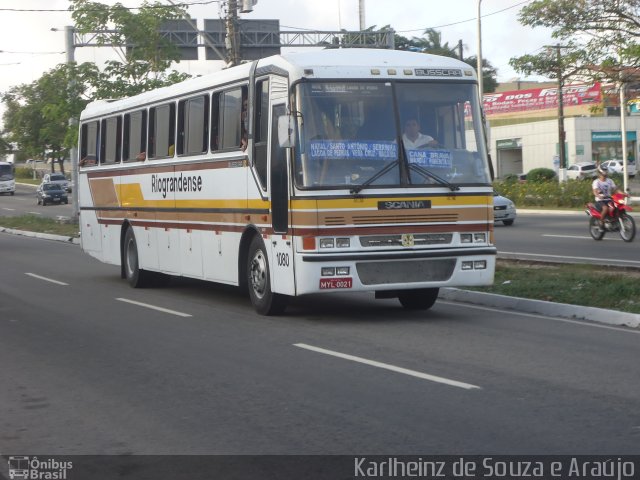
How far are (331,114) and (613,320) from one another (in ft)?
13.5

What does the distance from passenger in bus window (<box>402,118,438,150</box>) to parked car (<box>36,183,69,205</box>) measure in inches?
2313

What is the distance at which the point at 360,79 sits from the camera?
43.5ft

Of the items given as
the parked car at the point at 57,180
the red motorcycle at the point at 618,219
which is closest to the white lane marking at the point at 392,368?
the red motorcycle at the point at 618,219

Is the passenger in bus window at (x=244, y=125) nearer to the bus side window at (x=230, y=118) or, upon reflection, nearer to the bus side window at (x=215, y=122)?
the bus side window at (x=230, y=118)

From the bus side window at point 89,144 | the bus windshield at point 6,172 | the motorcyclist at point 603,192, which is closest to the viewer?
the bus side window at point 89,144

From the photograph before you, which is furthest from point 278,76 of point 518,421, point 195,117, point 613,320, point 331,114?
point 518,421

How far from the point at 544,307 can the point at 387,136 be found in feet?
10.2

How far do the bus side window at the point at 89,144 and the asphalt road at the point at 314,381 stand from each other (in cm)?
640

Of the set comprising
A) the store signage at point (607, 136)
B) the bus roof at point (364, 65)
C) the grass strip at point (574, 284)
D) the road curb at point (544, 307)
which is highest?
the store signage at point (607, 136)

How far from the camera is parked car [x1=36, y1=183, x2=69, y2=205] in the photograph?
6944cm

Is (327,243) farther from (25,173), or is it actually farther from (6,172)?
(25,173)

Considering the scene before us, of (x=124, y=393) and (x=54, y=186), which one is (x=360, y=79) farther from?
(x=54, y=186)

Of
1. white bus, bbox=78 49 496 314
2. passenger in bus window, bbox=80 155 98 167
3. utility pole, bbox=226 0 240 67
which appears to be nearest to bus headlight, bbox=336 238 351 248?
white bus, bbox=78 49 496 314

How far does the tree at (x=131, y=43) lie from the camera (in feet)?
111
